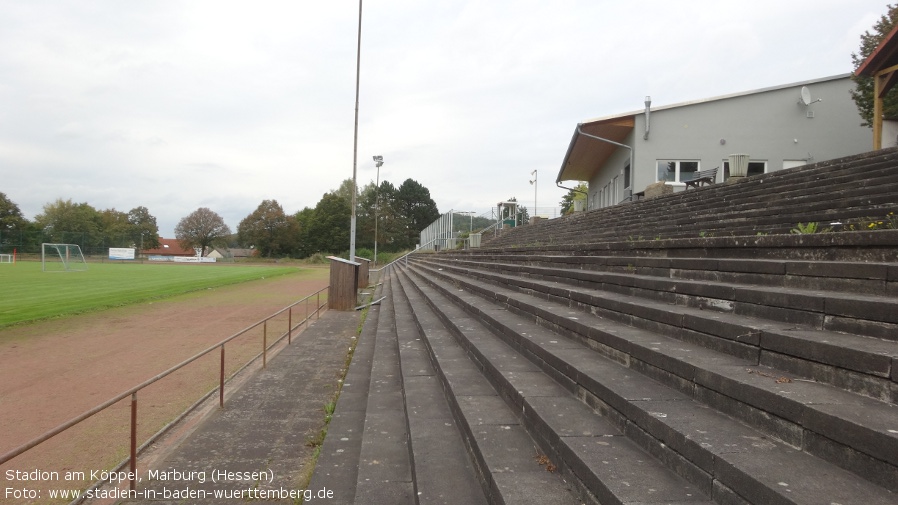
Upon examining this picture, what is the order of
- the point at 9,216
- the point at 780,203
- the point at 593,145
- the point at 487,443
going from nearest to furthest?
the point at 487,443
the point at 780,203
the point at 593,145
the point at 9,216

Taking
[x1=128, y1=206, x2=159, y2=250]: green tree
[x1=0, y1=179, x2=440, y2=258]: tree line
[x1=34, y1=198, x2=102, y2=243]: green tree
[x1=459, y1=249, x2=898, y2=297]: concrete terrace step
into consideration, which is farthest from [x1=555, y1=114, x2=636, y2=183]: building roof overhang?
[x1=128, y1=206, x2=159, y2=250]: green tree

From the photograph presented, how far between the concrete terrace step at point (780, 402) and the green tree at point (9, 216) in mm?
97940

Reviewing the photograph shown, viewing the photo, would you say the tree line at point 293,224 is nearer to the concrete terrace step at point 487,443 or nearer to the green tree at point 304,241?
the green tree at point 304,241

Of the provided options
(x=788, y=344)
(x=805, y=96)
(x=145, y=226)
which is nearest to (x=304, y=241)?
(x=145, y=226)

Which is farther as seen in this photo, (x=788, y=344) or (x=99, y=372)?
(x=99, y=372)

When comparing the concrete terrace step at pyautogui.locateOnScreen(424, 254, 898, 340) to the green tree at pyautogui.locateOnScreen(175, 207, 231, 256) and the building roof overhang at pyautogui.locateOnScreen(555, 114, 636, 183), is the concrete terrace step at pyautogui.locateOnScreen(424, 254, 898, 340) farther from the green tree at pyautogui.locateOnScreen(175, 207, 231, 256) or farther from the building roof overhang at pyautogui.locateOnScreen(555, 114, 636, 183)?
the green tree at pyautogui.locateOnScreen(175, 207, 231, 256)

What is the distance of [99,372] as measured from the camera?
Result: 8.76 m

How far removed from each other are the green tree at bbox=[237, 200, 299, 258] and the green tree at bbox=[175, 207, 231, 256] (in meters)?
13.8

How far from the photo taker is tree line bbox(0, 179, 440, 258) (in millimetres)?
77812

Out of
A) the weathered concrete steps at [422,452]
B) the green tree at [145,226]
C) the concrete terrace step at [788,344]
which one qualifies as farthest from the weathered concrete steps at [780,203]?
the green tree at [145,226]

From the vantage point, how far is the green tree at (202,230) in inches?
3775

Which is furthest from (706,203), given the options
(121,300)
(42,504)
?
(121,300)

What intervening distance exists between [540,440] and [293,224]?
87.4 metres

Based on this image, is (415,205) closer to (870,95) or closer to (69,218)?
(69,218)
